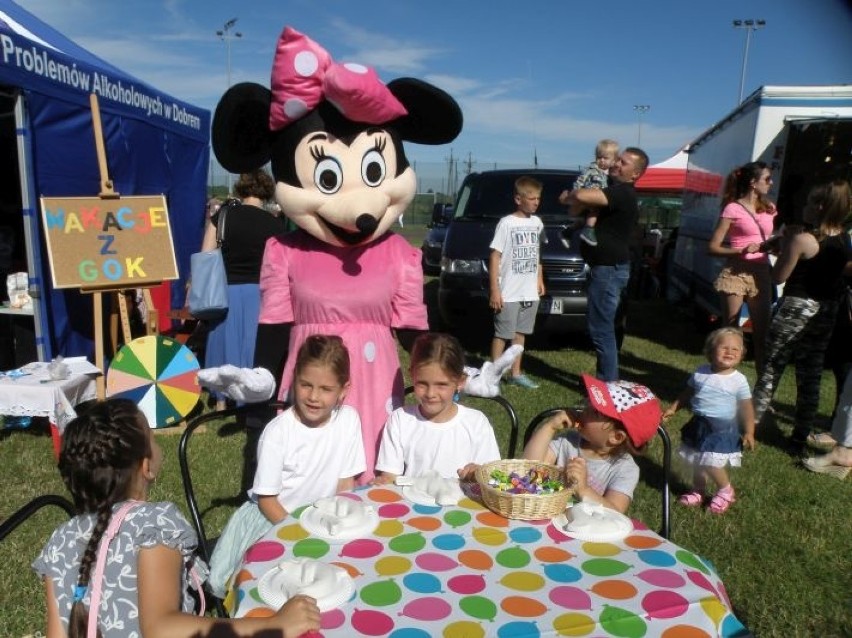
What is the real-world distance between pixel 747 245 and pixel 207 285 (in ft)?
13.6

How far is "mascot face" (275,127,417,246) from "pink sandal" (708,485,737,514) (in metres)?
2.46

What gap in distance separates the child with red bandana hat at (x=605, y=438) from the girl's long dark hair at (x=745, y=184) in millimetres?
3661

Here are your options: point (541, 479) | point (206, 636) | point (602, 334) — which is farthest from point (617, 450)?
point (602, 334)

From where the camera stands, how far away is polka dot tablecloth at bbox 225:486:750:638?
151 centimetres

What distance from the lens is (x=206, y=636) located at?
4.86 ft

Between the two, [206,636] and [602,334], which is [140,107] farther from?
[206,636]

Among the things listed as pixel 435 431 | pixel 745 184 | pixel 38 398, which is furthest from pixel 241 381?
pixel 745 184

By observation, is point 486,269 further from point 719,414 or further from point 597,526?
point 597,526

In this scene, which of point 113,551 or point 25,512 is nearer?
point 113,551

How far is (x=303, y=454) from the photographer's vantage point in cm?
242

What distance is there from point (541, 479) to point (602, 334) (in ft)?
10.5

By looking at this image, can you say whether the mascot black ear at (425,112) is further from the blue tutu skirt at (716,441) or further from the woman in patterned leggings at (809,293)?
the woman in patterned leggings at (809,293)

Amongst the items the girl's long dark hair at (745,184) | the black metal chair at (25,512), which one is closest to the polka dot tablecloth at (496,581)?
the black metal chair at (25,512)

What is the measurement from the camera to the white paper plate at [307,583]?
155cm
